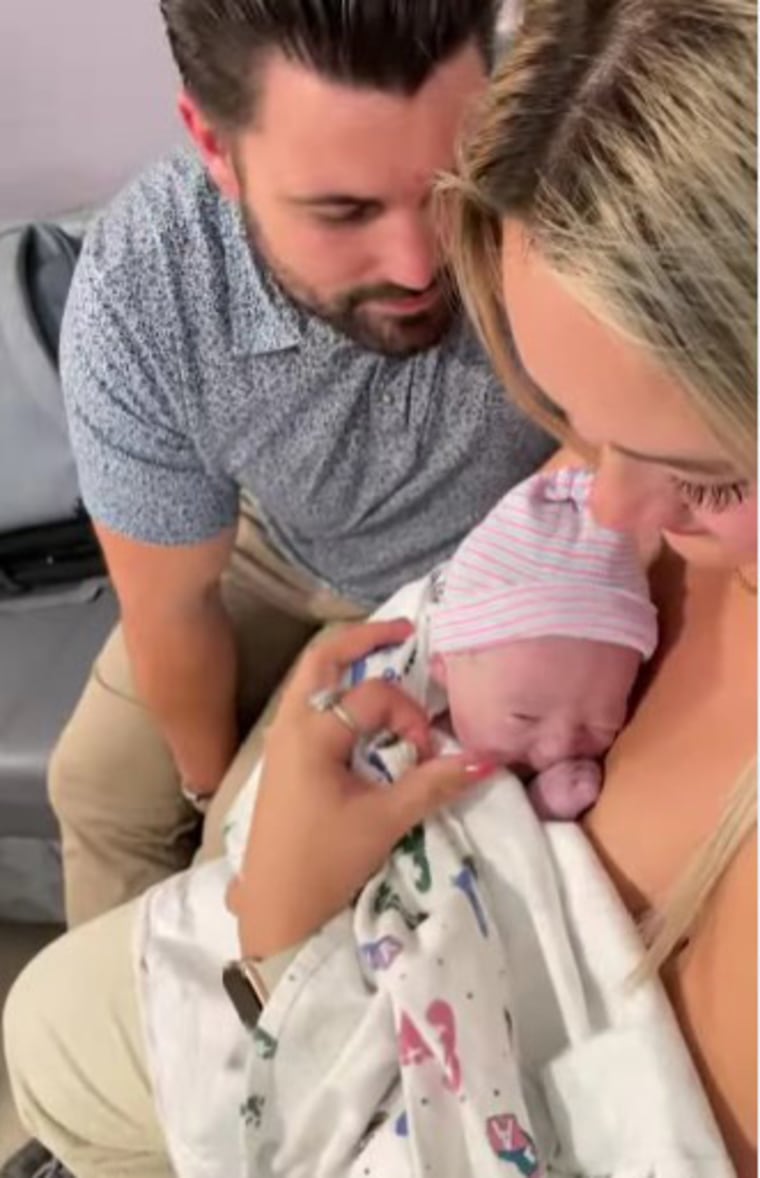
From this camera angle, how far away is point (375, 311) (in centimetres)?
104

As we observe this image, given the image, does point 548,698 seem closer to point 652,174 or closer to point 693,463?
point 693,463

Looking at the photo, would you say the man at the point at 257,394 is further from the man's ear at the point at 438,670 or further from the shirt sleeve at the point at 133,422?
the man's ear at the point at 438,670

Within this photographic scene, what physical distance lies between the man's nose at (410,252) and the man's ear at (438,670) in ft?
0.80

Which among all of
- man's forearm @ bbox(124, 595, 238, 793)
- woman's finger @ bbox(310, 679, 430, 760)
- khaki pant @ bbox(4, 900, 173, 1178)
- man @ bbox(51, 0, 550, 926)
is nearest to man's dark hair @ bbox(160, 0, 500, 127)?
man @ bbox(51, 0, 550, 926)

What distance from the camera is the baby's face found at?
2.89ft

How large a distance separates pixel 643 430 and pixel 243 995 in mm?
457

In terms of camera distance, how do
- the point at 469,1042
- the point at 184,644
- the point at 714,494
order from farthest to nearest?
the point at 184,644 < the point at 469,1042 < the point at 714,494

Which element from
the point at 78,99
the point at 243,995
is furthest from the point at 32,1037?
the point at 78,99

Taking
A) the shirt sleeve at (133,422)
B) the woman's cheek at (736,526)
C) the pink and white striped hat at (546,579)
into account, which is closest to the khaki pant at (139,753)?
the shirt sleeve at (133,422)

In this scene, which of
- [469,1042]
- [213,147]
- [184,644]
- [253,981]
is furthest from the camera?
[184,644]

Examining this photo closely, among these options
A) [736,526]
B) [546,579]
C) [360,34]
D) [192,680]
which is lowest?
[192,680]

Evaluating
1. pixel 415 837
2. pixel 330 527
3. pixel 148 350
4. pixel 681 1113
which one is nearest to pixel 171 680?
pixel 330 527

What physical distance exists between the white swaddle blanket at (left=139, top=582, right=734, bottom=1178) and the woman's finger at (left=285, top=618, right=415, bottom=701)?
16 centimetres

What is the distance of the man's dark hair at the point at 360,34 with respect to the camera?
0.90 m
